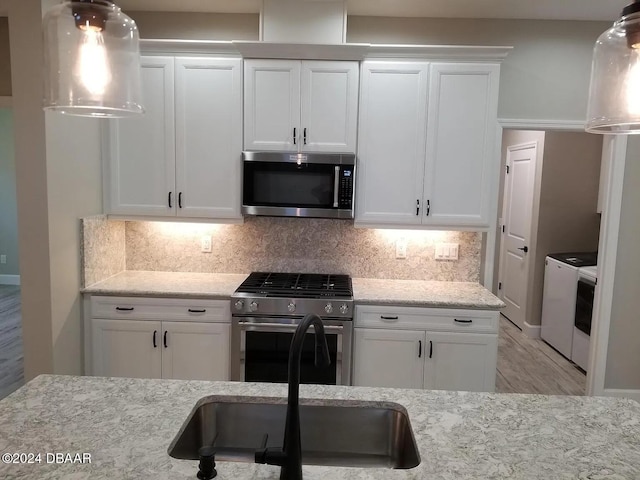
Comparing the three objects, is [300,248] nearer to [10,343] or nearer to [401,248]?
[401,248]

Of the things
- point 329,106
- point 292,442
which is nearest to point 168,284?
point 329,106

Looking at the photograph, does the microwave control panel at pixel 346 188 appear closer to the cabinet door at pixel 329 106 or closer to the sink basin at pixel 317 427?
the cabinet door at pixel 329 106

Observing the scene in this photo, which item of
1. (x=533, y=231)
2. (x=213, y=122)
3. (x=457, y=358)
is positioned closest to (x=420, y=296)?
(x=457, y=358)

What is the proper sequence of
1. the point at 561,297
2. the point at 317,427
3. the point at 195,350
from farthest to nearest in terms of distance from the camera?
the point at 561,297 < the point at 195,350 < the point at 317,427

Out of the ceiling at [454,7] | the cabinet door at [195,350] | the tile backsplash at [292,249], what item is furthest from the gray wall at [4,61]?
the cabinet door at [195,350]

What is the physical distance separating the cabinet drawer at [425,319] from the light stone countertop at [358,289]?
4 centimetres

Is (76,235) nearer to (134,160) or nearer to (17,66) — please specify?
(134,160)

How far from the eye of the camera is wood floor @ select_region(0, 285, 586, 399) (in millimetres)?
3600

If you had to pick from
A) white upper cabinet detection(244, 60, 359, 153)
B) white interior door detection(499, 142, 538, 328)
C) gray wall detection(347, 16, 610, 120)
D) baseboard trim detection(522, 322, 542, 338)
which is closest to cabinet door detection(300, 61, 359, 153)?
white upper cabinet detection(244, 60, 359, 153)

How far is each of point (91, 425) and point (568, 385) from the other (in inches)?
146

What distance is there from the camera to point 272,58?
293 cm

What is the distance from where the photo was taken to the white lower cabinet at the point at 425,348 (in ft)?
9.32

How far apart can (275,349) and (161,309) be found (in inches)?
31.1

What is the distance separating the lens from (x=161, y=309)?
2.91 m
